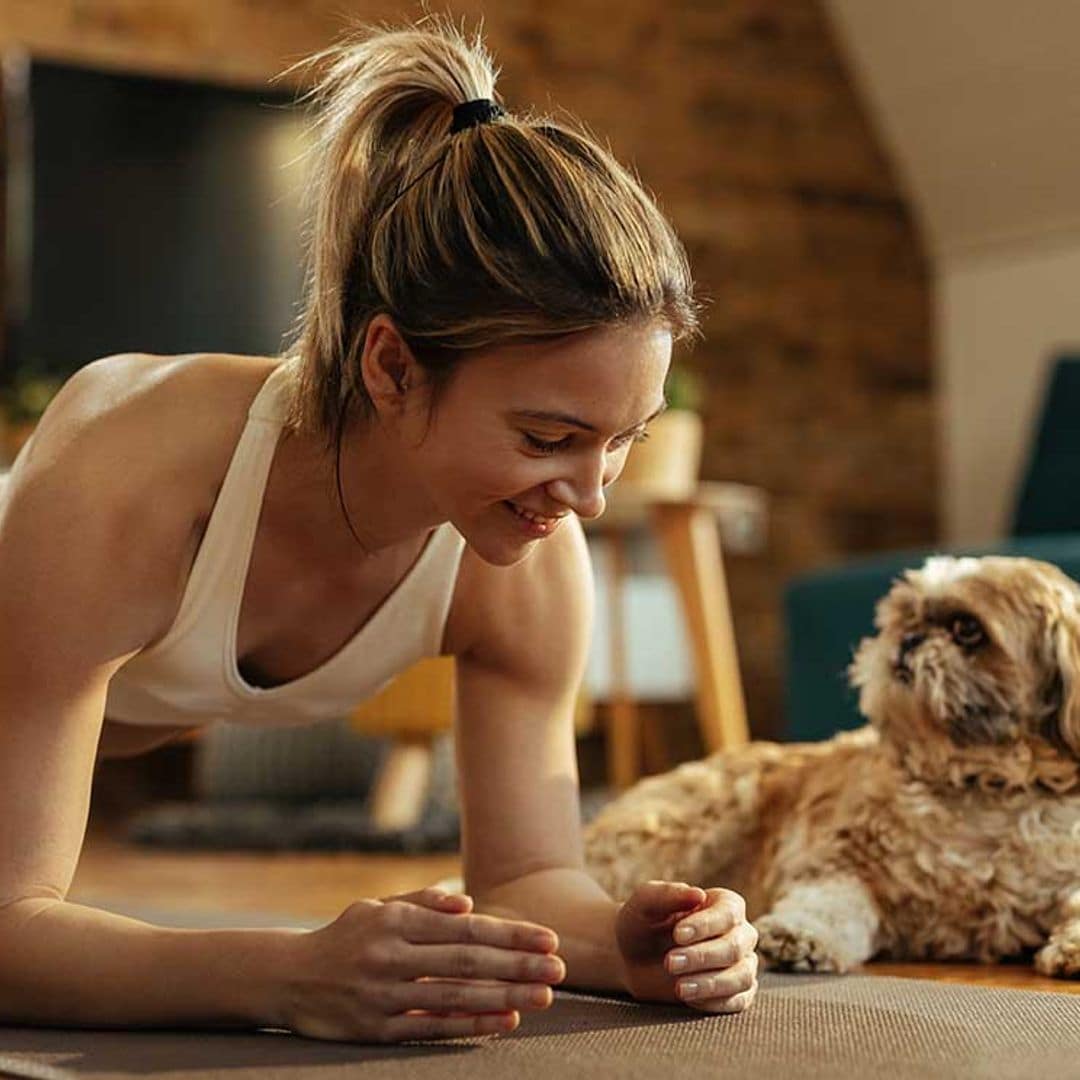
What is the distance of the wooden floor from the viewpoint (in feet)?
8.34

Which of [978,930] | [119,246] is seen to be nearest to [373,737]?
[119,246]

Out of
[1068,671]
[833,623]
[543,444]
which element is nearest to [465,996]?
[543,444]

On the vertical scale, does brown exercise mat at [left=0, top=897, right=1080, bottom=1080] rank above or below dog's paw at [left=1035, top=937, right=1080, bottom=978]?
above

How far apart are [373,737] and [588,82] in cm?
186

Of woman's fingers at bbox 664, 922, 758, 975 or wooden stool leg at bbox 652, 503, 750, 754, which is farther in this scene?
wooden stool leg at bbox 652, 503, 750, 754

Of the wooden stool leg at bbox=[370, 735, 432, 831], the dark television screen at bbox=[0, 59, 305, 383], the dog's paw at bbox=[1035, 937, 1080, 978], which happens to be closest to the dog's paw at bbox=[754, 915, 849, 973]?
the dog's paw at bbox=[1035, 937, 1080, 978]

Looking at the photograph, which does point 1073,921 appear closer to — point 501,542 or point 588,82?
point 501,542

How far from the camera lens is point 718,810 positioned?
6.46ft

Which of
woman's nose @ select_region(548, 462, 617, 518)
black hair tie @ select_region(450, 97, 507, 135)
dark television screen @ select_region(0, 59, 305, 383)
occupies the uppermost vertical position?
dark television screen @ select_region(0, 59, 305, 383)

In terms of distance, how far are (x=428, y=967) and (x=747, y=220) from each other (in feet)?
14.0

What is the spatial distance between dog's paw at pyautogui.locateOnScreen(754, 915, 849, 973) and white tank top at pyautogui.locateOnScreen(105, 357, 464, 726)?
41 centimetres

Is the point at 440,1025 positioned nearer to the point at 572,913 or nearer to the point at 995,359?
the point at 572,913

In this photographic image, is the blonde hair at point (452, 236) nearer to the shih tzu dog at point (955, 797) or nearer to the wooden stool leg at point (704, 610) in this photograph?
the shih tzu dog at point (955, 797)

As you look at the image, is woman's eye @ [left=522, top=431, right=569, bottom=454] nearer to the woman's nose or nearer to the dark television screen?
the woman's nose
